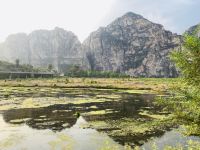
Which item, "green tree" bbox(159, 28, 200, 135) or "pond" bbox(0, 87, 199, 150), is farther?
"pond" bbox(0, 87, 199, 150)

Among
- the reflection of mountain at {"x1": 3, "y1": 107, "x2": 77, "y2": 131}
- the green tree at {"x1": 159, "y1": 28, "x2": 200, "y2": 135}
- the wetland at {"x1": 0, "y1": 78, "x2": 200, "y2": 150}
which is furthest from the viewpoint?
the reflection of mountain at {"x1": 3, "y1": 107, "x2": 77, "y2": 131}

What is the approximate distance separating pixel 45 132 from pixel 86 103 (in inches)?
1102

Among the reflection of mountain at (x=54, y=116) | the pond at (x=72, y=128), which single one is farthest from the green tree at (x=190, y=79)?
the reflection of mountain at (x=54, y=116)

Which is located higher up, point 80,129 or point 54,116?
point 54,116

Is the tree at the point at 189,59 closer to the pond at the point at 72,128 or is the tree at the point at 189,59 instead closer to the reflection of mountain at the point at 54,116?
the pond at the point at 72,128

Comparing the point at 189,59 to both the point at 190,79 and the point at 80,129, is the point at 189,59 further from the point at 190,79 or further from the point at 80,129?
the point at 80,129

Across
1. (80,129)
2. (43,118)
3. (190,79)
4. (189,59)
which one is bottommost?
(80,129)

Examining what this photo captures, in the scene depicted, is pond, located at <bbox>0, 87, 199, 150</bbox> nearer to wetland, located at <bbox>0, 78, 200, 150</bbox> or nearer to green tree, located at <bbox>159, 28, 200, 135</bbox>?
wetland, located at <bbox>0, 78, 200, 150</bbox>

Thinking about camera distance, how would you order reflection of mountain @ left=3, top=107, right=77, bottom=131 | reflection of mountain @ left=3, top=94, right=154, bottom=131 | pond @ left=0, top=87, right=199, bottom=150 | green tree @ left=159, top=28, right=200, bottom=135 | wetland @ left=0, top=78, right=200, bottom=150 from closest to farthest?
green tree @ left=159, top=28, right=200, bottom=135, wetland @ left=0, top=78, right=200, bottom=150, pond @ left=0, top=87, right=199, bottom=150, reflection of mountain @ left=3, top=107, right=77, bottom=131, reflection of mountain @ left=3, top=94, right=154, bottom=131

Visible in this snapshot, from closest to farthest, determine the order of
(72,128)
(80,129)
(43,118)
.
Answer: (80,129), (72,128), (43,118)

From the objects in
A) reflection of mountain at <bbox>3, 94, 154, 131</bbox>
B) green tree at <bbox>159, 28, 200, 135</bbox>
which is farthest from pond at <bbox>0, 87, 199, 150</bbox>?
green tree at <bbox>159, 28, 200, 135</bbox>

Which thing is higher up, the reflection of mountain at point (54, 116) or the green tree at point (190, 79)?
the green tree at point (190, 79)

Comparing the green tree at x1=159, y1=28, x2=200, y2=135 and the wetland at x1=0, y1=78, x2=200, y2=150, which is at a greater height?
the green tree at x1=159, y1=28, x2=200, y2=135

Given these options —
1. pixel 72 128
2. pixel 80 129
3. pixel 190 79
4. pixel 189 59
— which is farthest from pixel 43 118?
pixel 189 59
